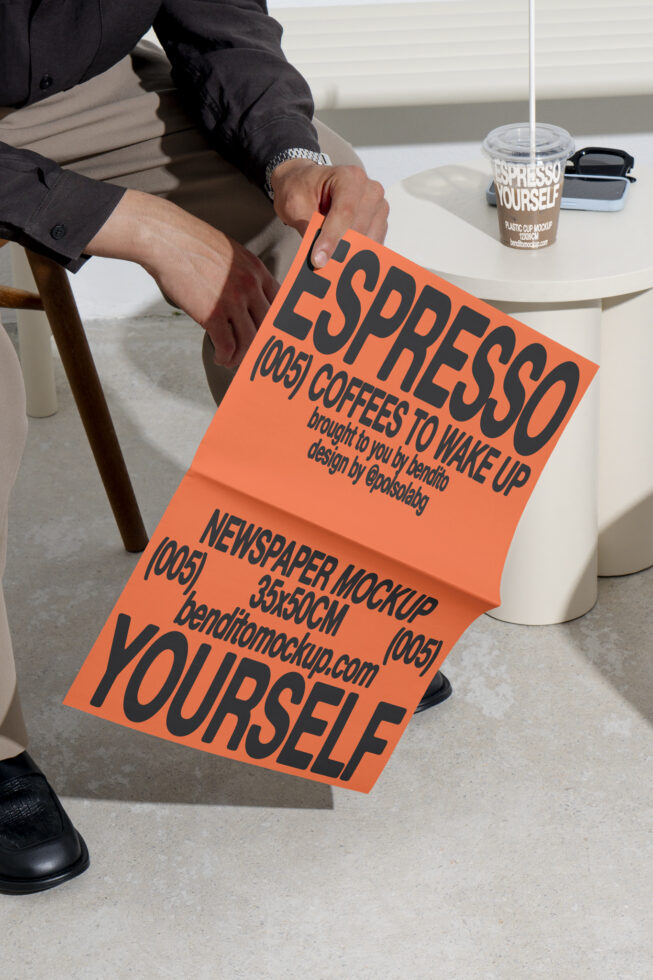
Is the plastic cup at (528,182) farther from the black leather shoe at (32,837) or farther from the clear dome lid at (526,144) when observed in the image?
the black leather shoe at (32,837)

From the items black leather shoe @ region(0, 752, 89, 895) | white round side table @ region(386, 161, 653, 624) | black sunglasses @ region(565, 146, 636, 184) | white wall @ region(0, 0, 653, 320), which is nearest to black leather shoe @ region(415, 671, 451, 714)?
white round side table @ region(386, 161, 653, 624)

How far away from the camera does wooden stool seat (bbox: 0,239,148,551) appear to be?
1424 millimetres

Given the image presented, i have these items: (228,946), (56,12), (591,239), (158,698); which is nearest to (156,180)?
(56,12)

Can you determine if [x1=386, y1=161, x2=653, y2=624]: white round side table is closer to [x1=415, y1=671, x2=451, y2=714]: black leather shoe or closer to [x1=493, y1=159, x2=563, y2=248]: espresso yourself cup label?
[x1=493, y1=159, x2=563, y2=248]: espresso yourself cup label

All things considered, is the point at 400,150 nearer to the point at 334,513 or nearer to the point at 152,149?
the point at 152,149

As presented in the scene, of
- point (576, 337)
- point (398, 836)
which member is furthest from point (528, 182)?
point (398, 836)

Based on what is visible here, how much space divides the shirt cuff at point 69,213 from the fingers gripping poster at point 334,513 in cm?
26

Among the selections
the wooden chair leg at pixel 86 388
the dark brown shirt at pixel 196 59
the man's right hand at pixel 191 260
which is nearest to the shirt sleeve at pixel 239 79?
the dark brown shirt at pixel 196 59

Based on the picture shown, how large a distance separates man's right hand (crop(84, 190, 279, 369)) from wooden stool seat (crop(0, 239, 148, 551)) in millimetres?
377

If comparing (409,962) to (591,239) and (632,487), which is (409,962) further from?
(591,239)

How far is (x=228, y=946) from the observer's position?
107 cm

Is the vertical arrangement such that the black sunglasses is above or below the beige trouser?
above

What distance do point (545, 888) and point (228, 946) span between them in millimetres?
314

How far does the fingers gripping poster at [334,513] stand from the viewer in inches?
35.2
